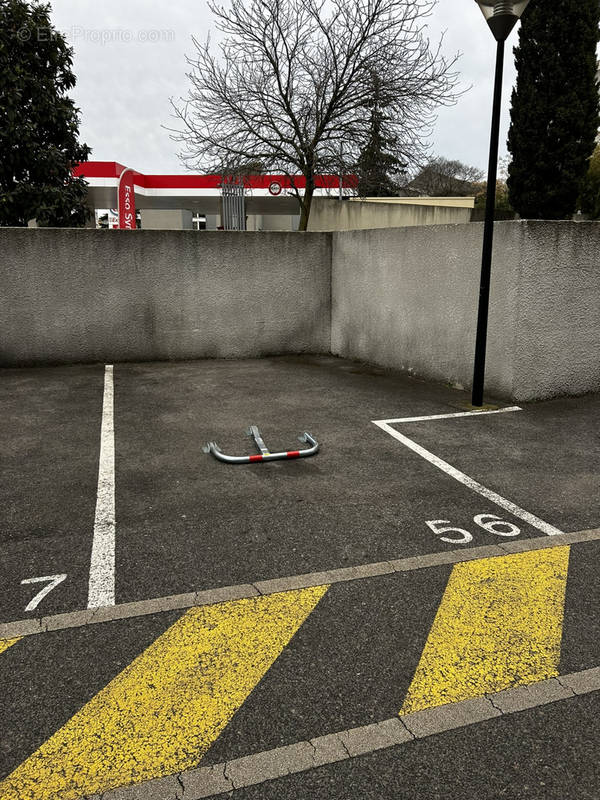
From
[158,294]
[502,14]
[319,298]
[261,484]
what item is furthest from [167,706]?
[319,298]

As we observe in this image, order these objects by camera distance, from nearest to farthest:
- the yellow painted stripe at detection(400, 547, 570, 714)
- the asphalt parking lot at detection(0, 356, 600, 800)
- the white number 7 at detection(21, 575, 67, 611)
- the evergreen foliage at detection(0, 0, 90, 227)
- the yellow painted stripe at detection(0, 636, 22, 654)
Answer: the asphalt parking lot at detection(0, 356, 600, 800), the yellow painted stripe at detection(400, 547, 570, 714), the yellow painted stripe at detection(0, 636, 22, 654), the white number 7 at detection(21, 575, 67, 611), the evergreen foliage at detection(0, 0, 90, 227)

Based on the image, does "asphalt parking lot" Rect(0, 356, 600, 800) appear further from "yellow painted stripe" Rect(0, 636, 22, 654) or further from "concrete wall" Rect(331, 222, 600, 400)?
"concrete wall" Rect(331, 222, 600, 400)

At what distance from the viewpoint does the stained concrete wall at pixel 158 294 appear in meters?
8.81

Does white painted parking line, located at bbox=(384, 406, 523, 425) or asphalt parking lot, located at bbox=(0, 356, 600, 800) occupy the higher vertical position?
white painted parking line, located at bbox=(384, 406, 523, 425)

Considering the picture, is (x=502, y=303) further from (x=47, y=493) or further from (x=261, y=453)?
(x=47, y=493)

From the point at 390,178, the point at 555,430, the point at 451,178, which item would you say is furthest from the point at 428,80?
the point at 451,178

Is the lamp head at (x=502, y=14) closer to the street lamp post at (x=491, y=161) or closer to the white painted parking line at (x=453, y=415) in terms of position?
the street lamp post at (x=491, y=161)

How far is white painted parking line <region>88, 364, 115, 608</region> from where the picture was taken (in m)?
3.02

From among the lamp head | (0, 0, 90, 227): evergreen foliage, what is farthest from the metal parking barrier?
(0, 0, 90, 227): evergreen foliage

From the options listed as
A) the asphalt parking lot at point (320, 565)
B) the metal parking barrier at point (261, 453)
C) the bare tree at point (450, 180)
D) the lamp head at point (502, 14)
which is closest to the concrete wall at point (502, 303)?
the asphalt parking lot at point (320, 565)

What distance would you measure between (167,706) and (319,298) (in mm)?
8547

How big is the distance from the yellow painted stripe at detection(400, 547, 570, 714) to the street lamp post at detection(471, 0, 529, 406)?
11.3 ft

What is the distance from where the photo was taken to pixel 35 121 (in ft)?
38.3

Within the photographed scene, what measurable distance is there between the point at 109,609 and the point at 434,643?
64.0 inches
